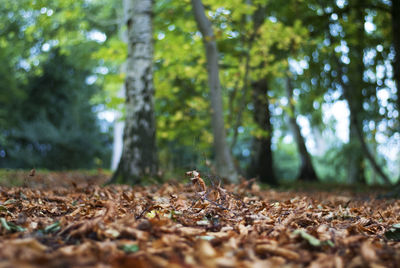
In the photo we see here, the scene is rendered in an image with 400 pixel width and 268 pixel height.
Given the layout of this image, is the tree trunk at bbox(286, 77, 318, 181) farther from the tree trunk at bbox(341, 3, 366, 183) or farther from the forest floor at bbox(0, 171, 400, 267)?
the forest floor at bbox(0, 171, 400, 267)


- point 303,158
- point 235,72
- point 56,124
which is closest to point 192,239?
point 235,72

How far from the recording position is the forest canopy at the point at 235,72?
707 centimetres

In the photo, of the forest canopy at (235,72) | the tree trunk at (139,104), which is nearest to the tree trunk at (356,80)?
the forest canopy at (235,72)

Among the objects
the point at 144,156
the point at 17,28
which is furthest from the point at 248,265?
the point at 17,28

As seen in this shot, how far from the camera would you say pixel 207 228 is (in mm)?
1990

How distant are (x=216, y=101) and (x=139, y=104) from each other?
1.38m

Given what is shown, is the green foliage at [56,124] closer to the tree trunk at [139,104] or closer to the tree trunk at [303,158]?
the tree trunk at [303,158]

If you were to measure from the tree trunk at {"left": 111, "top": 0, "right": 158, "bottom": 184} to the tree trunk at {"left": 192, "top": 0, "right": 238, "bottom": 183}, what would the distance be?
0.86 metres

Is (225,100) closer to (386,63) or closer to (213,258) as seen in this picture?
(386,63)

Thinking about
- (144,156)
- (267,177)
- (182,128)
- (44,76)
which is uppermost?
(44,76)

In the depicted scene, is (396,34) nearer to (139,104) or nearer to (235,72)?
(235,72)

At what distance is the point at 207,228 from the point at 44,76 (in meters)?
18.9

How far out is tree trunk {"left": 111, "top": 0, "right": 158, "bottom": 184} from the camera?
5.11m

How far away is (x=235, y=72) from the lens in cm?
782
